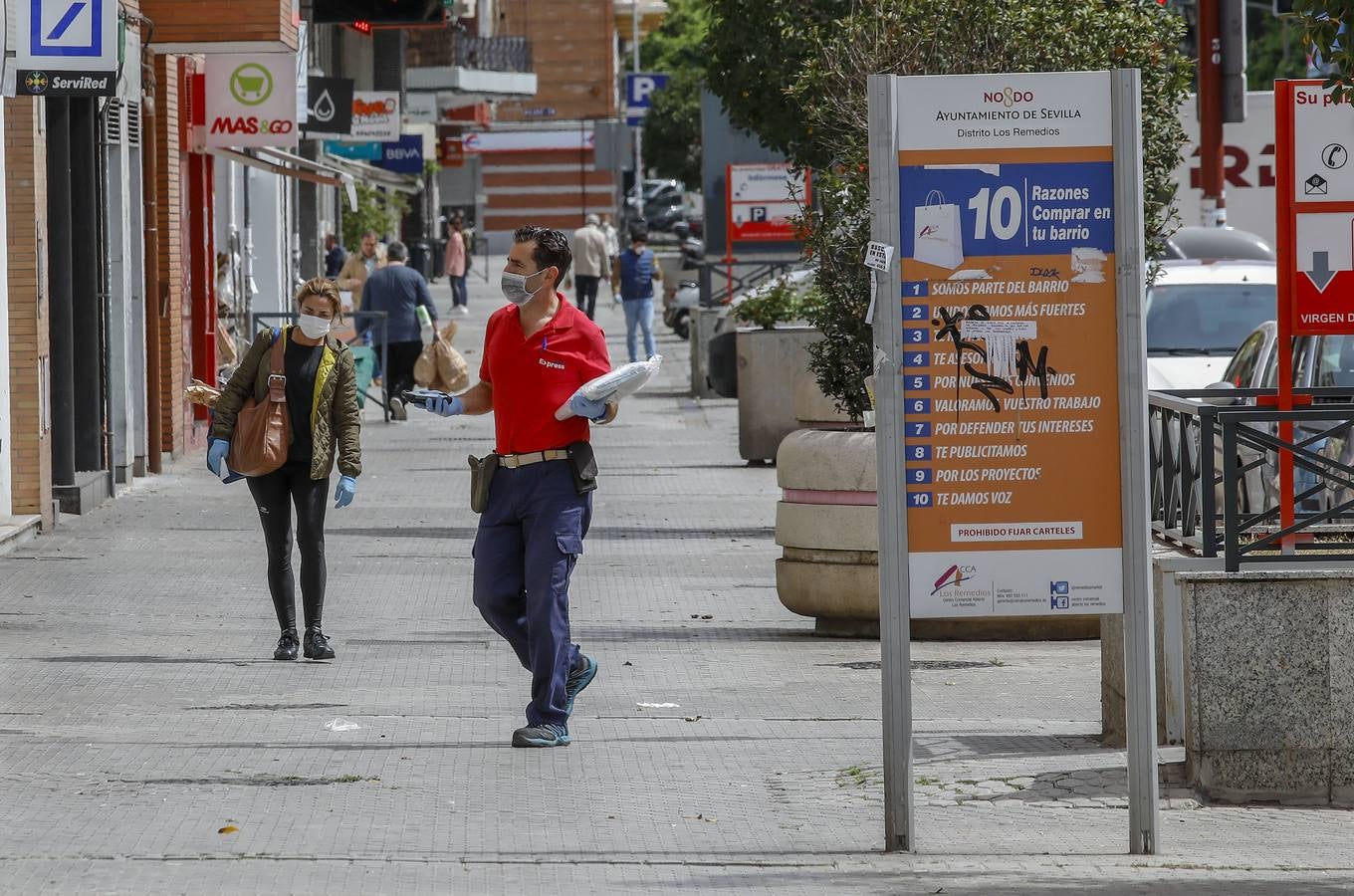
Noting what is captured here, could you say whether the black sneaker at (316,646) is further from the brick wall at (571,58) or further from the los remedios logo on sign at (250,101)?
the brick wall at (571,58)

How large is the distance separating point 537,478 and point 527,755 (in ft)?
3.01

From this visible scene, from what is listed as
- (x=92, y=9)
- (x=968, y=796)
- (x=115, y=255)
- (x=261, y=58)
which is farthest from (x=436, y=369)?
(x=968, y=796)

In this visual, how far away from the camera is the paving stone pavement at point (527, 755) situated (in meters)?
6.09

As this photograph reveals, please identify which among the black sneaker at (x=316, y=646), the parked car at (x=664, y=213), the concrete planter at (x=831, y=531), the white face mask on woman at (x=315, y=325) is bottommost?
the black sneaker at (x=316, y=646)

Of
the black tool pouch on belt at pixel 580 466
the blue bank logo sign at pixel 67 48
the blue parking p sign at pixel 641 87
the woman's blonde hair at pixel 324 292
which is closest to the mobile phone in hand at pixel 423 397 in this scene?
the black tool pouch on belt at pixel 580 466

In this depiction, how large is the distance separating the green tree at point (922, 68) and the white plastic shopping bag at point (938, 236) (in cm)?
507

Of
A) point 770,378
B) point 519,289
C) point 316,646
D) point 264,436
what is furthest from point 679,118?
point 519,289

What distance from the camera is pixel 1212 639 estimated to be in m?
7.10

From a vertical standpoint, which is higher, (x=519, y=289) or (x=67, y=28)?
(x=67, y=28)

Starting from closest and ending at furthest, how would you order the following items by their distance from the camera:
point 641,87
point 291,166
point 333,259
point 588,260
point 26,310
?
point 26,310 → point 291,166 → point 588,260 → point 333,259 → point 641,87

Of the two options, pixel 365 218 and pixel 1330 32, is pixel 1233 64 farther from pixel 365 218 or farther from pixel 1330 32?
pixel 365 218

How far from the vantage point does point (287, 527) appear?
10.0m

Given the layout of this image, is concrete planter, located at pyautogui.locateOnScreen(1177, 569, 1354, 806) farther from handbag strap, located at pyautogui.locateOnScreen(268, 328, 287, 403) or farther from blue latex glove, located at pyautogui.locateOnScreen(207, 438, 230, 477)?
blue latex glove, located at pyautogui.locateOnScreen(207, 438, 230, 477)

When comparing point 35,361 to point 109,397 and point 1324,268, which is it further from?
point 1324,268
